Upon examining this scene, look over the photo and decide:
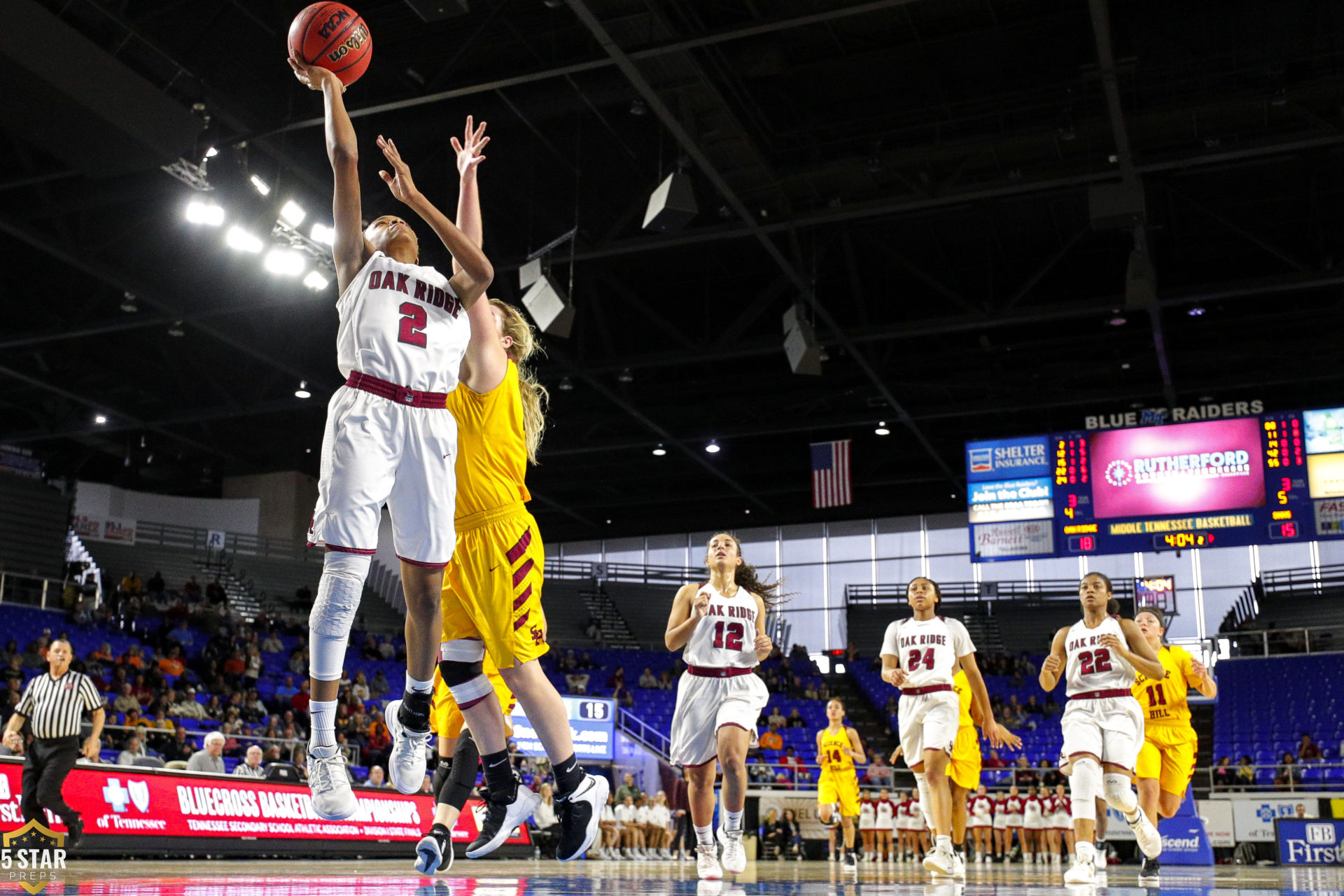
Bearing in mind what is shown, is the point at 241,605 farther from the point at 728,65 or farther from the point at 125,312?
the point at 728,65

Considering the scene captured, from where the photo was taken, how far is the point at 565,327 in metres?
15.7

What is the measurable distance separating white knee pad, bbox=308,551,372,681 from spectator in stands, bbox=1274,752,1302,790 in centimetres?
2158

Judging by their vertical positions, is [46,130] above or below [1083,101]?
below

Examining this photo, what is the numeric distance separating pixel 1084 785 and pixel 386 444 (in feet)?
20.7

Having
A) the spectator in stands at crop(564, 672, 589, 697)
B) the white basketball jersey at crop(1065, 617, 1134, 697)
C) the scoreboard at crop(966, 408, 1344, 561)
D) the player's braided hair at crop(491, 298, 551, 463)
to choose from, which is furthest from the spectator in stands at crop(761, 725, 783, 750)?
the player's braided hair at crop(491, 298, 551, 463)

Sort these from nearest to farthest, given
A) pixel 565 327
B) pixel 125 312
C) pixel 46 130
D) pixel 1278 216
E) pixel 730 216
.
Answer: pixel 46 130, pixel 565 327, pixel 730 216, pixel 1278 216, pixel 125 312

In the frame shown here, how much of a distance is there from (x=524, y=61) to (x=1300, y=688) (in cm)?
2273

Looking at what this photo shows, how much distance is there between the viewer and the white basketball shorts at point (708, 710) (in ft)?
26.1

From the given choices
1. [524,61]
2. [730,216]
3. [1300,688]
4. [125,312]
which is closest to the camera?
[524,61]

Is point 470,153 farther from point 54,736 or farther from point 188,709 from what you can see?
point 188,709

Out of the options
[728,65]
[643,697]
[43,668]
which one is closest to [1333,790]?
[643,697]

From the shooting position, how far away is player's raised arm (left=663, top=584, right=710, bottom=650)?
25.6 ft

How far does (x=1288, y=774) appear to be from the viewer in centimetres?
2291

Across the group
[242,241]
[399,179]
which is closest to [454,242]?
[399,179]
